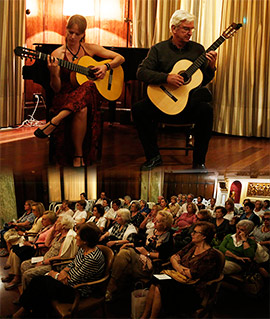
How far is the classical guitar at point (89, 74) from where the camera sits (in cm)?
300

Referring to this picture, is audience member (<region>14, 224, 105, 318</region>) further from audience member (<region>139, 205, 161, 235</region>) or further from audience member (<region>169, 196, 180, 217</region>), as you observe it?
audience member (<region>169, 196, 180, 217</region>)

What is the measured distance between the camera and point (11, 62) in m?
4.78

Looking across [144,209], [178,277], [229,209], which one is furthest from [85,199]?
[229,209]

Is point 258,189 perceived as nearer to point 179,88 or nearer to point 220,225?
point 220,225

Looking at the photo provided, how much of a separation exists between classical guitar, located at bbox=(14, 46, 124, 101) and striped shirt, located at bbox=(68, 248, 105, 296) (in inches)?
45.9

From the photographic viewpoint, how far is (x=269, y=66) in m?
4.87

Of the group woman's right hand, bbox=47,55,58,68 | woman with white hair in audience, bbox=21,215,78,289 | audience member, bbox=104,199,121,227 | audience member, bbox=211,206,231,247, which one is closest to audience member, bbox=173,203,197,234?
audience member, bbox=211,206,231,247

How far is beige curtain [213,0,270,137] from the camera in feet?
15.8

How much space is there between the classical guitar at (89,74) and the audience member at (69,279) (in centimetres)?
105

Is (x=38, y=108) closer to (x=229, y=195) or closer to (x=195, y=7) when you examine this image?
(x=195, y=7)

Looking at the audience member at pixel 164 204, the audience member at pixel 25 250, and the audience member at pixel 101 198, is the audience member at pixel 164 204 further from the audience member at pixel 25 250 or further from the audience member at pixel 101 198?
the audience member at pixel 25 250

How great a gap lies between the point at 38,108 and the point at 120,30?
123cm

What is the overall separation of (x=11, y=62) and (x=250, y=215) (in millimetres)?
3152

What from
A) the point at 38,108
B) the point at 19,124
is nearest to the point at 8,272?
the point at 19,124
